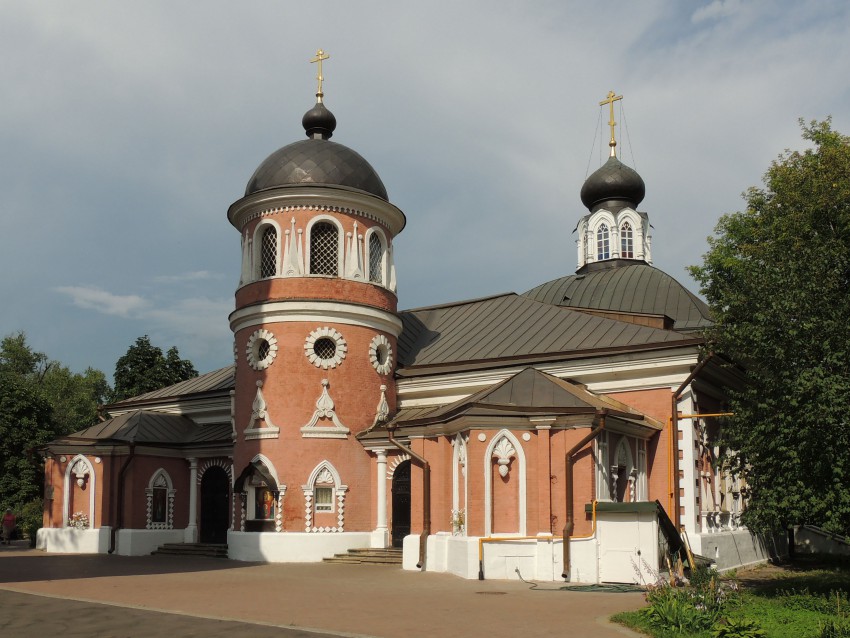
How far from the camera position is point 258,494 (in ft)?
76.0

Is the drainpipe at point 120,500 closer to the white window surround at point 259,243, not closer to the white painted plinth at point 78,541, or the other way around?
the white painted plinth at point 78,541

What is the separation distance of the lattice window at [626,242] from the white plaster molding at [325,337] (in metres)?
16.6

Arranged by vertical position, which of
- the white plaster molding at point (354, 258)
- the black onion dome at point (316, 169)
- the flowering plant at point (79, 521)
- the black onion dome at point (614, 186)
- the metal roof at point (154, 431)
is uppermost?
the black onion dome at point (614, 186)

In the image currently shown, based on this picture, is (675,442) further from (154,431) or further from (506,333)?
(154,431)

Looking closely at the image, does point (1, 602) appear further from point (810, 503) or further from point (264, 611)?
point (810, 503)

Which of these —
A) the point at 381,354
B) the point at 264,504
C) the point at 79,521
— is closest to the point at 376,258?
the point at 381,354

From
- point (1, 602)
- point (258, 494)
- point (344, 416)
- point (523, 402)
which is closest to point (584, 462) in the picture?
point (523, 402)

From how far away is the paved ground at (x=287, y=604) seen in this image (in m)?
10.9

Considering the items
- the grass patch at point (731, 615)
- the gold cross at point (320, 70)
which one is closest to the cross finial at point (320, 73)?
the gold cross at point (320, 70)

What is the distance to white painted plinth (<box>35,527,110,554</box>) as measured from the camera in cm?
2528

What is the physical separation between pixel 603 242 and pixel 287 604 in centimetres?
2604

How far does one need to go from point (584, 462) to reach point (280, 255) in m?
10.0

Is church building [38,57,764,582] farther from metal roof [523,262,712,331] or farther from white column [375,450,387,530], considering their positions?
metal roof [523,262,712,331]

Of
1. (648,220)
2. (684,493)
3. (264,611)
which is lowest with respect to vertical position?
(264,611)
